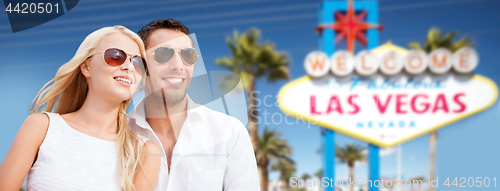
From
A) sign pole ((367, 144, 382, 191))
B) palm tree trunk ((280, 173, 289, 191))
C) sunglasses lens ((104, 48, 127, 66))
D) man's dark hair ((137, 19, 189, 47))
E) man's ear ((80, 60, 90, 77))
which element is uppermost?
man's dark hair ((137, 19, 189, 47))

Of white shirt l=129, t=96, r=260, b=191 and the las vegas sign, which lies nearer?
white shirt l=129, t=96, r=260, b=191

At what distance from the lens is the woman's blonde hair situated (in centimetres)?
182

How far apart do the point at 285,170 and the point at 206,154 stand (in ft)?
37.1

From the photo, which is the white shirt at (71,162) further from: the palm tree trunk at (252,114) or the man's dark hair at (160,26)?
the palm tree trunk at (252,114)

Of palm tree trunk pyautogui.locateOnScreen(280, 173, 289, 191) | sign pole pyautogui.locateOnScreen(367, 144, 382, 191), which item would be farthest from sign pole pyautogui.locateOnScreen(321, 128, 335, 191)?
palm tree trunk pyautogui.locateOnScreen(280, 173, 289, 191)

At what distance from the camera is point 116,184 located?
179 cm

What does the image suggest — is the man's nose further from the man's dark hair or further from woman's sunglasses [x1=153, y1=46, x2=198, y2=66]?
the man's dark hair

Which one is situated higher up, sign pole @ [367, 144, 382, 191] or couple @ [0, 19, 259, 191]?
couple @ [0, 19, 259, 191]

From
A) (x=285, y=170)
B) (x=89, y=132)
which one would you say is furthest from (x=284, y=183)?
(x=89, y=132)

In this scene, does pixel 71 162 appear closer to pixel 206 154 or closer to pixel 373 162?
pixel 206 154

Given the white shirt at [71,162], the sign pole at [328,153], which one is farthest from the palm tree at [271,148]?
the white shirt at [71,162]

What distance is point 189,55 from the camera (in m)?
2.24

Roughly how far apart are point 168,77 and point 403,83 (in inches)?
322

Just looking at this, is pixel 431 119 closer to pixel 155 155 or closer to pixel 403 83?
pixel 403 83
